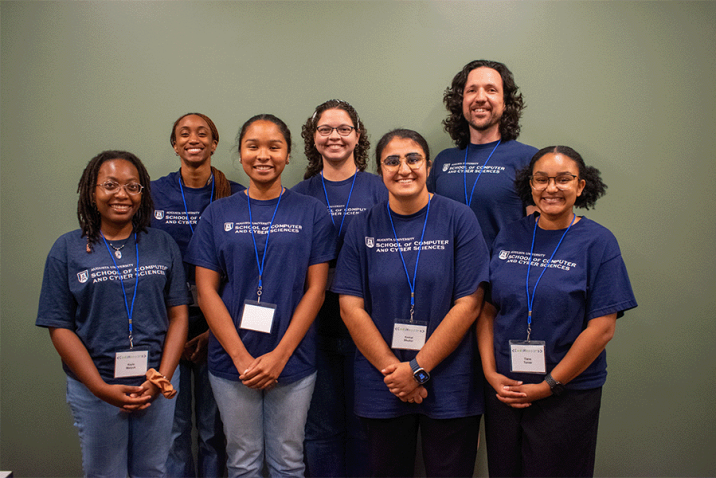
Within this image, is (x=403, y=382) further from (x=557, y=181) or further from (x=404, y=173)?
(x=557, y=181)

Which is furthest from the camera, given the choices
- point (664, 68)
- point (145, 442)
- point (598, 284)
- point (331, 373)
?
point (664, 68)

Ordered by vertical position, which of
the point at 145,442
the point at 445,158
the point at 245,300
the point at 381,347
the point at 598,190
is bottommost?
the point at 145,442

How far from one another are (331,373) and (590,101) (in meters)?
2.20

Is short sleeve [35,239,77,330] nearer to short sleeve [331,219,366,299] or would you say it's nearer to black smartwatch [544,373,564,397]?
short sleeve [331,219,366,299]

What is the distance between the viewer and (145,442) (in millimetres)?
2004

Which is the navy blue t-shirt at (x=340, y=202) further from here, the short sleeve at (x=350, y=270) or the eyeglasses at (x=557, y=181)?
the eyeglasses at (x=557, y=181)

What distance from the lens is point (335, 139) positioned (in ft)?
7.76

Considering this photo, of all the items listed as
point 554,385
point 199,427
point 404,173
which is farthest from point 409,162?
point 199,427

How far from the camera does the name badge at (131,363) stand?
1930 mm

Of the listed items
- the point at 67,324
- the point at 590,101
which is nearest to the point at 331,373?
the point at 67,324

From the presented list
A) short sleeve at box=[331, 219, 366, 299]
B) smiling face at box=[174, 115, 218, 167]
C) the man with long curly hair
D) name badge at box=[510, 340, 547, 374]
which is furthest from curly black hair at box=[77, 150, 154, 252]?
name badge at box=[510, 340, 547, 374]

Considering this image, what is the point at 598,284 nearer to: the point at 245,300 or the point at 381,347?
the point at 381,347

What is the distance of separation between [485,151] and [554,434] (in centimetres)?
136

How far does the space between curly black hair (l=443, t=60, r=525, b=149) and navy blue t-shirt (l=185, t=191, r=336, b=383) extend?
1.00 meters
